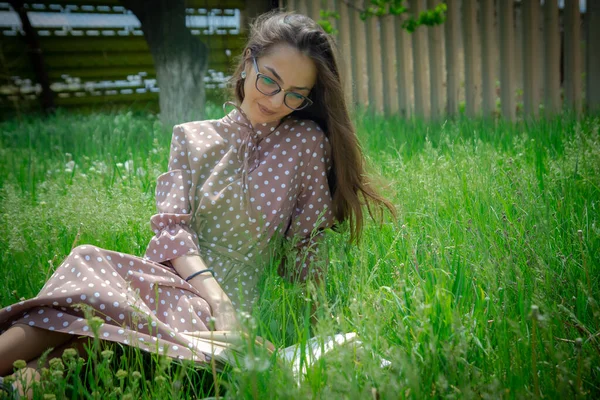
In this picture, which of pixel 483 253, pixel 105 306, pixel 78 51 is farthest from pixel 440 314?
pixel 78 51

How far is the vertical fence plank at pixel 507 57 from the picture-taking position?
19.2 ft

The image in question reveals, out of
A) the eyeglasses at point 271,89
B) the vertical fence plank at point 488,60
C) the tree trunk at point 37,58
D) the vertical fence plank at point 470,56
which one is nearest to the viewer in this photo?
the eyeglasses at point 271,89

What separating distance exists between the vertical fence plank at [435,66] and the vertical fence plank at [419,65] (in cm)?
7

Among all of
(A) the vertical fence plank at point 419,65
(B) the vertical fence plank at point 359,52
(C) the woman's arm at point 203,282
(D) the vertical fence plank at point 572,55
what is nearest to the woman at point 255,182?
(C) the woman's arm at point 203,282

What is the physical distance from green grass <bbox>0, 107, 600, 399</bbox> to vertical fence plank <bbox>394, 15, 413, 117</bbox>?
7.07 feet

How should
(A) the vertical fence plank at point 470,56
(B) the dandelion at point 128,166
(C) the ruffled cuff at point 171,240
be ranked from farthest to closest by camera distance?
(A) the vertical fence plank at point 470,56
(B) the dandelion at point 128,166
(C) the ruffled cuff at point 171,240

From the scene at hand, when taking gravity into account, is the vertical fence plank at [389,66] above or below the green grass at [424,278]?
above

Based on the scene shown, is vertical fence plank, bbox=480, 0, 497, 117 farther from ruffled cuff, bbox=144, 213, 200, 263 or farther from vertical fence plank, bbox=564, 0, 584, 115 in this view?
ruffled cuff, bbox=144, 213, 200, 263

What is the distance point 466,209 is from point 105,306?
1.67 metres

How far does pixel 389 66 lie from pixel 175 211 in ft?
15.4

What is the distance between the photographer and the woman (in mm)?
2113

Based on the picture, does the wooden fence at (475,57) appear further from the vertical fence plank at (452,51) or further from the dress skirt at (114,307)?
the dress skirt at (114,307)

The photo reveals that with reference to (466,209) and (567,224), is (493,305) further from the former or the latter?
(466,209)

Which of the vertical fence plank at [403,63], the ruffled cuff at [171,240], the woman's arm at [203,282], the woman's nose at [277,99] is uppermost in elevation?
the vertical fence plank at [403,63]
